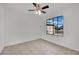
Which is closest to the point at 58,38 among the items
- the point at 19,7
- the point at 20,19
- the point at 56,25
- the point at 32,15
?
the point at 56,25

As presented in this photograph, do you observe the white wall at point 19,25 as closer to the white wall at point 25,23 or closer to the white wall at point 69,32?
the white wall at point 25,23

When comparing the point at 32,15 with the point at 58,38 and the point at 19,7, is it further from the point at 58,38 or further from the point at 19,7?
the point at 58,38

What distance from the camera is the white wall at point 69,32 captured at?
1.97 m

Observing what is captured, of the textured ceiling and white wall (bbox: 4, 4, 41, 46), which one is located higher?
the textured ceiling

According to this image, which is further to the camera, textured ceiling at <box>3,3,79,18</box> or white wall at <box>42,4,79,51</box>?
white wall at <box>42,4,79,51</box>

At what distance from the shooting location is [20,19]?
6.10ft

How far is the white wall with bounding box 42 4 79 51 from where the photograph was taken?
1970 millimetres

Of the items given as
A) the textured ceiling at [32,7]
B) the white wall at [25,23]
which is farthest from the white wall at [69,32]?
the textured ceiling at [32,7]

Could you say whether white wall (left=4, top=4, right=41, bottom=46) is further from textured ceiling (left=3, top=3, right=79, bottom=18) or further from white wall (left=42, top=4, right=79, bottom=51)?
white wall (left=42, top=4, right=79, bottom=51)

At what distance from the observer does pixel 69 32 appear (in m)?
2.30

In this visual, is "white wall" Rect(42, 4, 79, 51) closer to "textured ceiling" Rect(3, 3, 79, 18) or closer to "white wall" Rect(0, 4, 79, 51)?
"white wall" Rect(0, 4, 79, 51)

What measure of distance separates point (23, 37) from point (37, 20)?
1.32ft

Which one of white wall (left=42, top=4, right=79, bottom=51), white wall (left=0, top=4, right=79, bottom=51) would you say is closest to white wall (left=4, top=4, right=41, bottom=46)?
white wall (left=0, top=4, right=79, bottom=51)
